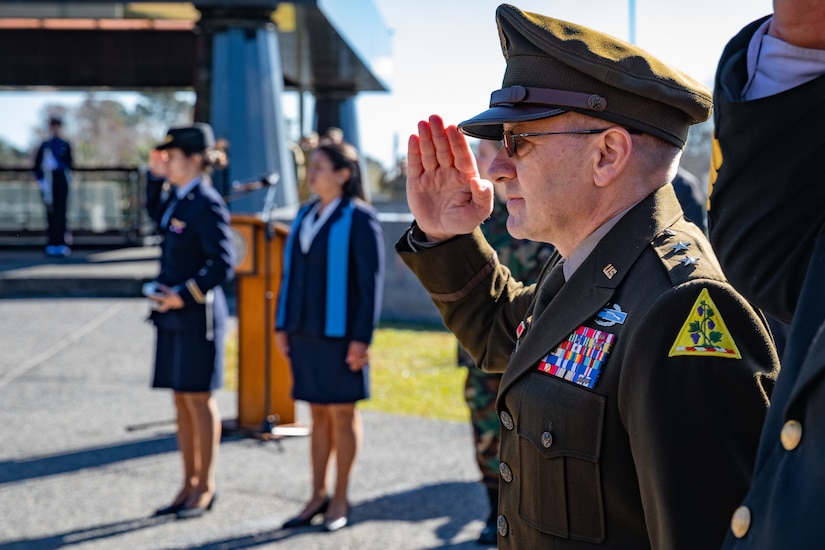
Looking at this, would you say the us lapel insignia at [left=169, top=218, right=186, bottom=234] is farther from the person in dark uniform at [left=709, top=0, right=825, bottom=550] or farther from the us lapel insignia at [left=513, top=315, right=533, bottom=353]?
the person in dark uniform at [left=709, top=0, right=825, bottom=550]

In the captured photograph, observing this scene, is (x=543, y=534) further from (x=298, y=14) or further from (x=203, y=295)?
→ (x=298, y=14)

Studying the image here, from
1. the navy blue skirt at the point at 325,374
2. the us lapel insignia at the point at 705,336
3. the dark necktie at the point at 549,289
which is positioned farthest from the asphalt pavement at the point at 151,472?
the us lapel insignia at the point at 705,336

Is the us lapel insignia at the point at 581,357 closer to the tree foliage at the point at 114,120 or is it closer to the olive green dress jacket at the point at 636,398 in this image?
the olive green dress jacket at the point at 636,398

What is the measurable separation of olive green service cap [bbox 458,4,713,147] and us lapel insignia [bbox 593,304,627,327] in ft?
1.15

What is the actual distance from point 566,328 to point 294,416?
591 centimetres

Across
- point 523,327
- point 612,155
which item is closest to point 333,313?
point 523,327

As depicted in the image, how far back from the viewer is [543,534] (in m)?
1.86

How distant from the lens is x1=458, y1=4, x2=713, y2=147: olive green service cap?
1.88 metres

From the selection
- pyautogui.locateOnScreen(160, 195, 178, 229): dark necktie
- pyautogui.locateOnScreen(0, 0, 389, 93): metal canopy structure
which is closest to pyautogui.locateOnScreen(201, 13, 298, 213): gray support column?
pyautogui.locateOnScreen(0, 0, 389, 93): metal canopy structure

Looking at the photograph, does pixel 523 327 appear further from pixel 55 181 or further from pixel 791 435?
pixel 55 181

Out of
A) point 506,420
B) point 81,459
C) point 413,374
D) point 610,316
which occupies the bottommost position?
point 413,374

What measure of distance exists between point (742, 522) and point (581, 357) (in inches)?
27.8

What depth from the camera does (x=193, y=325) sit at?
18.7 ft

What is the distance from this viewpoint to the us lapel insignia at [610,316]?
1.81 metres
